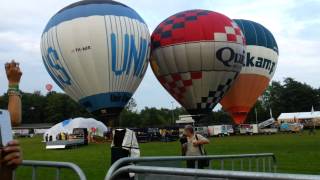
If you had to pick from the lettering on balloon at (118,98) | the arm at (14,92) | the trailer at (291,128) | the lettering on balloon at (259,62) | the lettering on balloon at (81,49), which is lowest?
the arm at (14,92)

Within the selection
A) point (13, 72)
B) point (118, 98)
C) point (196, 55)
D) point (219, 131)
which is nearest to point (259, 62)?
point (196, 55)

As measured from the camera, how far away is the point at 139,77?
17.7m

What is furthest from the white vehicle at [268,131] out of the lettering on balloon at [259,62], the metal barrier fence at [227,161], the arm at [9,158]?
the arm at [9,158]

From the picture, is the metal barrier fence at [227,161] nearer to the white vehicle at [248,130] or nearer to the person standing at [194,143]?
the person standing at [194,143]

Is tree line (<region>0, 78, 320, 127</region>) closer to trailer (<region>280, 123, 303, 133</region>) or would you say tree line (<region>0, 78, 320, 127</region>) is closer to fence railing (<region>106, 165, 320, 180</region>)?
trailer (<region>280, 123, 303, 133</region>)

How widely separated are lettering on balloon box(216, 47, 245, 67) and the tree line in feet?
273

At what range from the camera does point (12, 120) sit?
3.46 m

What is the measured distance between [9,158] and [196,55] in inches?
657

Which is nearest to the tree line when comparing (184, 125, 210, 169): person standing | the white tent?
the white tent

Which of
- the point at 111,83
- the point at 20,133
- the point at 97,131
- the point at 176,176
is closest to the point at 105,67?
the point at 111,83

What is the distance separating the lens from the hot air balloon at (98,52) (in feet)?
54.5

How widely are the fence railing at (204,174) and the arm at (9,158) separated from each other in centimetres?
161

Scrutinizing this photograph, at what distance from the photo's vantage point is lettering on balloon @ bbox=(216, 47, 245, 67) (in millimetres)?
19688

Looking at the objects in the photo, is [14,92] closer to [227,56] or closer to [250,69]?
[227,56]
